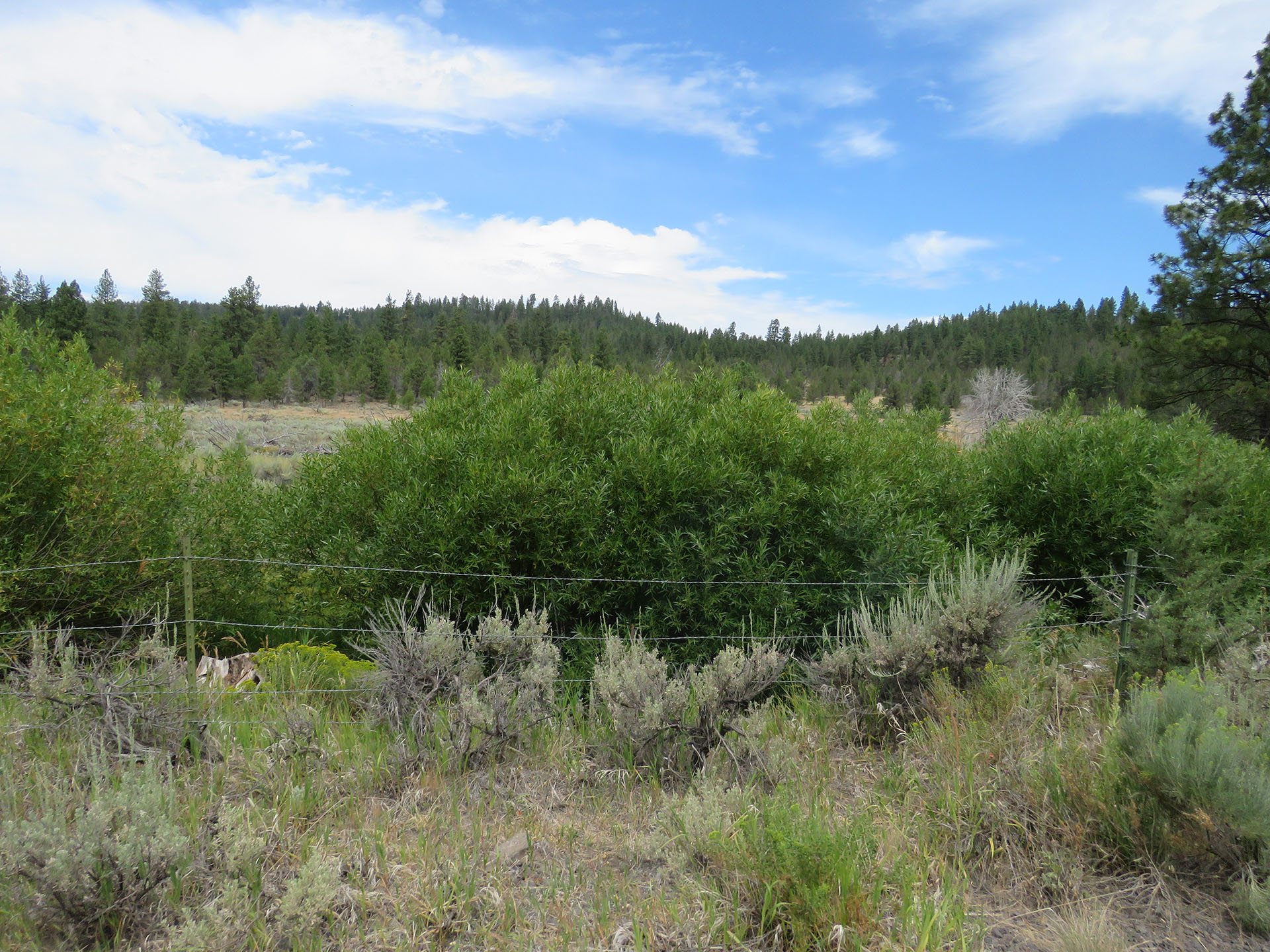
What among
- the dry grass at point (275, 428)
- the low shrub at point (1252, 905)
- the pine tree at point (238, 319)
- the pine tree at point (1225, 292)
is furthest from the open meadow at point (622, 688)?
the pine tree at point (238, 319)

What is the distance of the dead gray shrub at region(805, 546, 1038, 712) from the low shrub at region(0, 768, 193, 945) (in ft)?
11.8

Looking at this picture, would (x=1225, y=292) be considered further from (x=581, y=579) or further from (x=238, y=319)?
(x=238, y=319)

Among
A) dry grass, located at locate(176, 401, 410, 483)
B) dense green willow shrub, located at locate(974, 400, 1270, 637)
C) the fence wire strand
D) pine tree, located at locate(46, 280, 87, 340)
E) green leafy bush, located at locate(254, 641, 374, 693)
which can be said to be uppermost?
pine tree, located at locate(46, 280, 87, 340)

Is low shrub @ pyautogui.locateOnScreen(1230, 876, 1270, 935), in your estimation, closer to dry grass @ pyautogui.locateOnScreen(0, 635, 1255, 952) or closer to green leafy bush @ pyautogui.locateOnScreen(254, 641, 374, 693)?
dry grass @ pyautogui.locateOnScreen(0, 635, 1255, 952)

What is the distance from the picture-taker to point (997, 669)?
14.3 feet

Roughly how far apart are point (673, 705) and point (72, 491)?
4.89 meters

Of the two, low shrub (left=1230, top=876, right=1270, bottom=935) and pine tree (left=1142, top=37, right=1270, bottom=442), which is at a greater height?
pine tree (left=1142, top=37, right=1270, bottom=442)

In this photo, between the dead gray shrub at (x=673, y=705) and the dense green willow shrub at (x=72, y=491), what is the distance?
3.74 meters

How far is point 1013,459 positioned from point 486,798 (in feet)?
25.0

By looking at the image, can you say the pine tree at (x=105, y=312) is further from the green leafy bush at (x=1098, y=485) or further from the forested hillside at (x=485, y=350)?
the green leafy bush at (x=1098, y=485)

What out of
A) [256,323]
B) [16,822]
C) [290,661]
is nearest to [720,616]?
[290,661]

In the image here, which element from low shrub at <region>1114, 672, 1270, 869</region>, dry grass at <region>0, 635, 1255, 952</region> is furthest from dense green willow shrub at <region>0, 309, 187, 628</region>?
low shrub at <region>1114, 672, 1270, 869</region>

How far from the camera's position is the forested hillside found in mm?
51719

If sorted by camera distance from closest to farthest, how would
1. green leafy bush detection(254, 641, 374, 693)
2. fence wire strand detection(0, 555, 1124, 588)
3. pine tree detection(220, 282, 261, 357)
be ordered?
1. green leafy bush detection(254, 641, 374, 693)
2. fence wire strand detection(0, 555, 1124, 588)
3. pine tree detection(220, 282, 261, 357)
